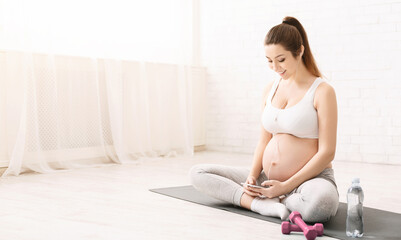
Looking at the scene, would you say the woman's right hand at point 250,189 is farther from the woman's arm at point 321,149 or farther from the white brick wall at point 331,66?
the white brick wall at point 331,66

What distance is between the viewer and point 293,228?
2.01 m

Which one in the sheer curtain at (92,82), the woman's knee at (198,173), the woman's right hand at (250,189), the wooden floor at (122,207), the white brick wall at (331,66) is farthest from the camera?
the white brick wall at (331,66)

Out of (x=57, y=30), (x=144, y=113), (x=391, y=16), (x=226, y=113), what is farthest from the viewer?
(x=226, y=113)

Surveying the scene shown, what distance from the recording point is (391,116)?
4.32m

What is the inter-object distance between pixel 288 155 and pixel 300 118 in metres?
0.17

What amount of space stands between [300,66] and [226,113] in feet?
9.88

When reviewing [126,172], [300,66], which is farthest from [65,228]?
[126,172]

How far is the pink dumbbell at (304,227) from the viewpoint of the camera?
1.90 meters

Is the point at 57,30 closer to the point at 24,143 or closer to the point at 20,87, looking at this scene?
the point at 20,87

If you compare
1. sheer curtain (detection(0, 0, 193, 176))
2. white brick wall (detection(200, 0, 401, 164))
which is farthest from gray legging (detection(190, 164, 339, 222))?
white brick wall (detection(200, 0, 401, 164))

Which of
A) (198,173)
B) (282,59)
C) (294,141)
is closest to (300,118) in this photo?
(294,141)

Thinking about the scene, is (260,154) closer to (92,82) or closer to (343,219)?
(343,219)

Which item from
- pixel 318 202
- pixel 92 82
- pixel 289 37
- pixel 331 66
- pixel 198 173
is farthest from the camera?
pixel 331 66

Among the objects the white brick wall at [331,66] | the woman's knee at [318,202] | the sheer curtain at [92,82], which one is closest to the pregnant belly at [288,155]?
the woman's knee at [318,202]
